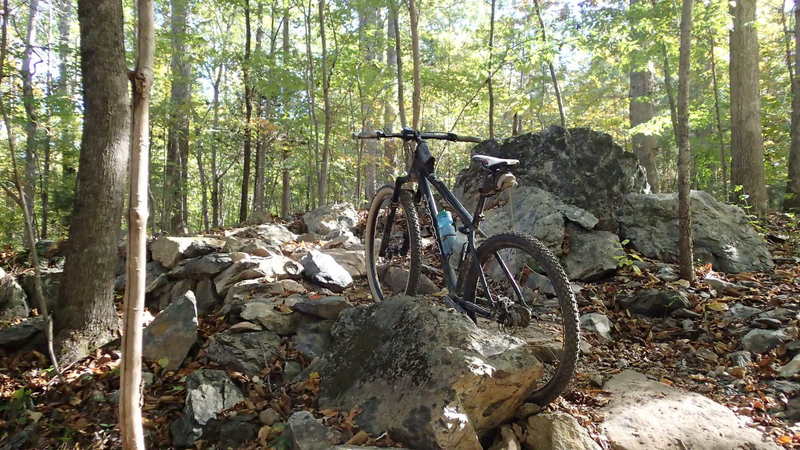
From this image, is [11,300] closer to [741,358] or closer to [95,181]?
[95,181]

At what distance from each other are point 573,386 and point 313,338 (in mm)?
1904

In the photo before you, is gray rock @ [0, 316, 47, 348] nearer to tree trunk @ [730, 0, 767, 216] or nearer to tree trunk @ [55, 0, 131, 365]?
tree trunk @ [55, 0, 131, 365]

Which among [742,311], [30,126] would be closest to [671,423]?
[742,311]

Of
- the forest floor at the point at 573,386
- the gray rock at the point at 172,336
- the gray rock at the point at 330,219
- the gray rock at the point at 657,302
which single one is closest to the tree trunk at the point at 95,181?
the forest floor at the point at 573,386

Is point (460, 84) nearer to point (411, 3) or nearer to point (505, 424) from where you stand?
point (411, 3)

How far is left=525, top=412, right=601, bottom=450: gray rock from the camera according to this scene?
2400 millimetres

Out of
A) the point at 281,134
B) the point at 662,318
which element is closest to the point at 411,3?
the point at 281,134

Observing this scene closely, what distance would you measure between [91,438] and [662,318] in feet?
14.9

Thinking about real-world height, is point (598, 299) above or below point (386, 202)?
below

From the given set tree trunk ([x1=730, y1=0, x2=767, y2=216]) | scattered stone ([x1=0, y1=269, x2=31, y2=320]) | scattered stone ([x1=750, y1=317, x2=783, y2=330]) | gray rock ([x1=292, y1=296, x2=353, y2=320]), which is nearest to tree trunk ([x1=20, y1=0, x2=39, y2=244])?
scattered stone ([x1=0, y1=269, x2=31, y2=320])

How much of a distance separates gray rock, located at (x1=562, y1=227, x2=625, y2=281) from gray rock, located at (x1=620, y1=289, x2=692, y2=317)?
588 mm

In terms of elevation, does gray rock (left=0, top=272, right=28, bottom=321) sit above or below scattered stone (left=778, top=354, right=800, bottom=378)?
above

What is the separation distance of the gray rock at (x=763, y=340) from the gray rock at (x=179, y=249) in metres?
5.16

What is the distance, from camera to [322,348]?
3604 mm
